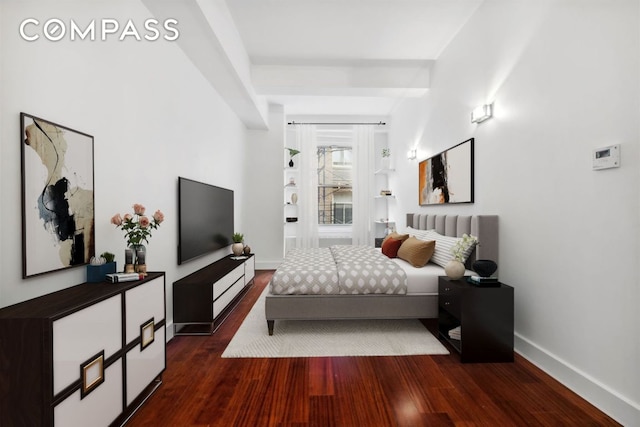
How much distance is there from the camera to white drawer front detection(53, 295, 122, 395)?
46.0 inches

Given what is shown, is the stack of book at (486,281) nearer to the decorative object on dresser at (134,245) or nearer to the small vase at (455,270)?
the small vase at (455,270)

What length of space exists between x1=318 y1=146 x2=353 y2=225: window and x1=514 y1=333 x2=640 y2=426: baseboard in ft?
14.3

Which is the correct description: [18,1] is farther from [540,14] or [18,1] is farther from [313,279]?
[540,14]

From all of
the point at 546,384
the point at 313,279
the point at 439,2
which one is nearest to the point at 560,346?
the point at 546,384

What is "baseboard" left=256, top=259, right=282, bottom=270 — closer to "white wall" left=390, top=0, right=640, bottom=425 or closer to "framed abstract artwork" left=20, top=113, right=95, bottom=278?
"white wall" left=390, top=0, right=640, bottom=425

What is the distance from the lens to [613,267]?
1664mm

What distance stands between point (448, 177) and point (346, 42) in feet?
6.59

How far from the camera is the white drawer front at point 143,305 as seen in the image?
160 centimetres

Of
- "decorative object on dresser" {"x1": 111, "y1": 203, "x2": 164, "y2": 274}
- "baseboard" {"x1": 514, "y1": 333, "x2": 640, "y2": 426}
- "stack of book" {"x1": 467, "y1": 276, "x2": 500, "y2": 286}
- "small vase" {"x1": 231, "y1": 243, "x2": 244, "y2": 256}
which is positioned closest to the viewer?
"baseboard" {"x1": 514, "y1": 333, "x2": 640, "y2": 426}

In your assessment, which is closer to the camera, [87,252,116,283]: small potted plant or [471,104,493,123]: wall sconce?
[87,252,116,283]: small potted plant

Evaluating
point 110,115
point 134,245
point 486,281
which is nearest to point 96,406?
point 134,245

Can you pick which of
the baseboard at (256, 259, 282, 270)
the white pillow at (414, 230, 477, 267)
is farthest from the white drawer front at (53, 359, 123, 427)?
the baseboard at (256, 259, 282, 270)

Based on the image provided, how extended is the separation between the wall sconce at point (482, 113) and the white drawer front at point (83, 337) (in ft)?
10.2

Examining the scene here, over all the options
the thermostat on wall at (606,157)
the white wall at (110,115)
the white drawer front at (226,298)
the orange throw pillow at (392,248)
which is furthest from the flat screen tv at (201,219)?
the thermostat on wall at (606,157)
